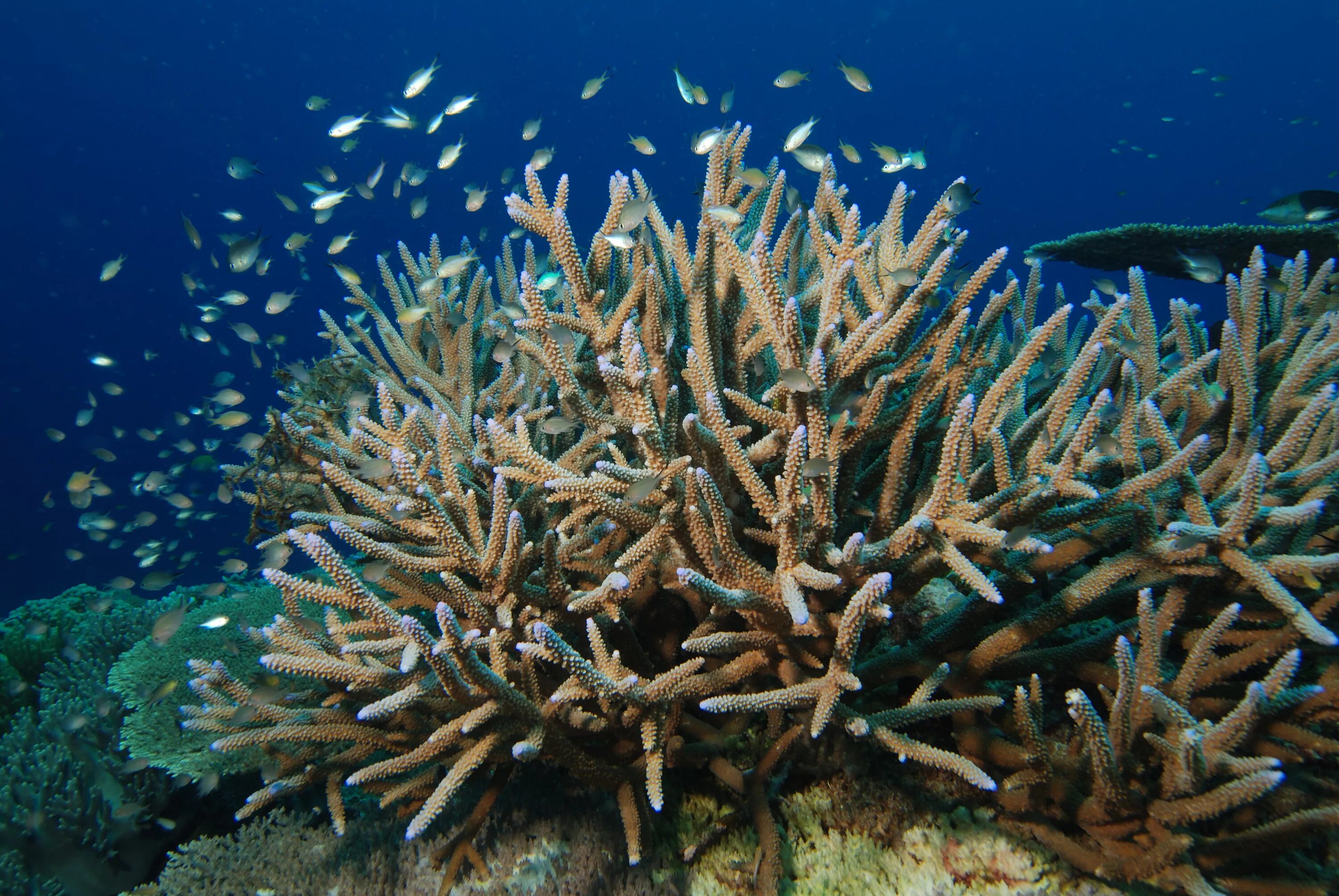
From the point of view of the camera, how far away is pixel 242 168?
8.68m

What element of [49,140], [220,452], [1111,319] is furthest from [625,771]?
[49,140]

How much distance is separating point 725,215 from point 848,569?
1.66m

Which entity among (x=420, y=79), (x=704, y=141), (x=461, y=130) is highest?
(x=461, y=130)

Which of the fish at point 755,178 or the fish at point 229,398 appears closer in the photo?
the fish at point 755,178

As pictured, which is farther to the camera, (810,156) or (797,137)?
(797,137)

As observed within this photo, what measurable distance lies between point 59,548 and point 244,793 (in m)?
55.5

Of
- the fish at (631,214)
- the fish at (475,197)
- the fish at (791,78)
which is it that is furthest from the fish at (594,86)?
the fish at (631,214)

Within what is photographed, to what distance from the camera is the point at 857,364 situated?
7.75ft

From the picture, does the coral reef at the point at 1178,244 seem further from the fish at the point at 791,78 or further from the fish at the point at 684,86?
the fish at the point at 684,86

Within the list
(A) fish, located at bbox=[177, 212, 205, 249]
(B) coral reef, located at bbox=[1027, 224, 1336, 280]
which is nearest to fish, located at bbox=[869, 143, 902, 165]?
(B) coral reef, located at bbox=[1027, 224, 1336, 280]

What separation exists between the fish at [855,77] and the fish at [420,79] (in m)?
4.72

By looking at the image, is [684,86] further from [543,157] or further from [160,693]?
[160,693]

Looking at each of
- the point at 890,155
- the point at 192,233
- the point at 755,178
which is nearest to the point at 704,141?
the point at 755,178

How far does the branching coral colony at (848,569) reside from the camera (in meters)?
2.01
